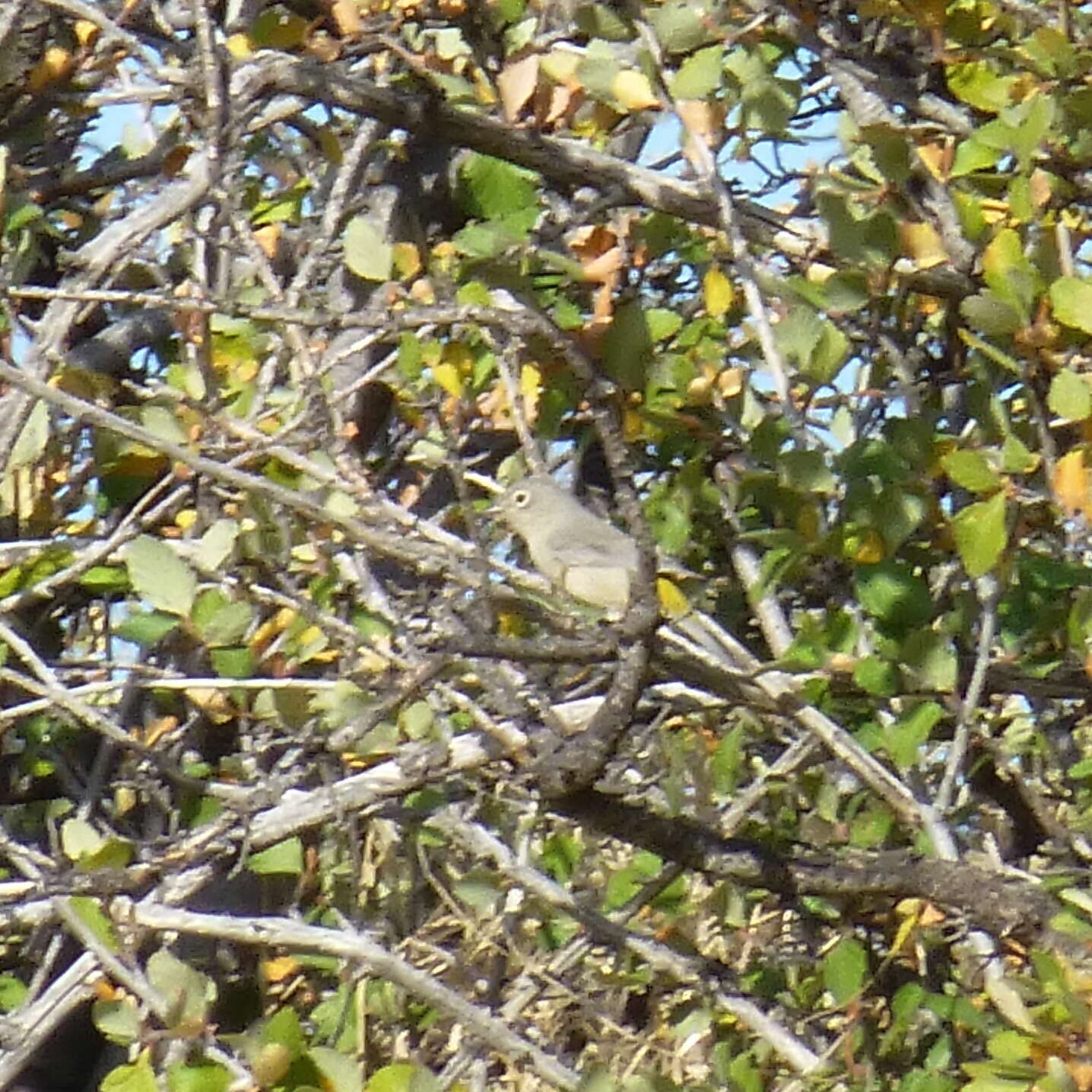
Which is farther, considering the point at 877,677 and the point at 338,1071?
the point at 877,677

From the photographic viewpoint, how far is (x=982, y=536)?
6.44 feet

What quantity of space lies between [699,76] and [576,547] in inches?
46.9

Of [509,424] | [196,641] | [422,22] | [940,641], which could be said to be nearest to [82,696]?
[196,641]

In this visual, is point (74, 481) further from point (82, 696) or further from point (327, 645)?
point (327, 645)

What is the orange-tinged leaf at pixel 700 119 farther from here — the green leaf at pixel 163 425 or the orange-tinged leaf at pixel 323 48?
the green leaf at pixel 163 425

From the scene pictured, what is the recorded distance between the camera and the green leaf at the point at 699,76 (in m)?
2.14

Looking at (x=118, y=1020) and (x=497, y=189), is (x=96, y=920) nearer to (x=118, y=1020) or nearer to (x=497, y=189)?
(x=118, y=1020)

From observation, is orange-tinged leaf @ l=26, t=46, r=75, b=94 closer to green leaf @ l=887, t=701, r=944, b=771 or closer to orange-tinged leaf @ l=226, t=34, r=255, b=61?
orange-tinged leaf @ l=226, t=34, r=255, b=61

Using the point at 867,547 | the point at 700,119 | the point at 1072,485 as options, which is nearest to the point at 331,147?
the point at 700,119

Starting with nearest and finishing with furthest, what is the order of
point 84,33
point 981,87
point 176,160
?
point 981,87 → point 176,160 → point 84,33

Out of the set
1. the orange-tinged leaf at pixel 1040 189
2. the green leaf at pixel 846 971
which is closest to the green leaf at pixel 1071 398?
the orange-tinged leaf at pixel 1040 189

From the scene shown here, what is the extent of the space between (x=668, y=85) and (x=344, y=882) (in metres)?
1.45

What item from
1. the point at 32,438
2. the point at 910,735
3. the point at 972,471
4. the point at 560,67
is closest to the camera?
the point at 972,471

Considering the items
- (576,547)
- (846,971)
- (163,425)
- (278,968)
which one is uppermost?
(163,425)
